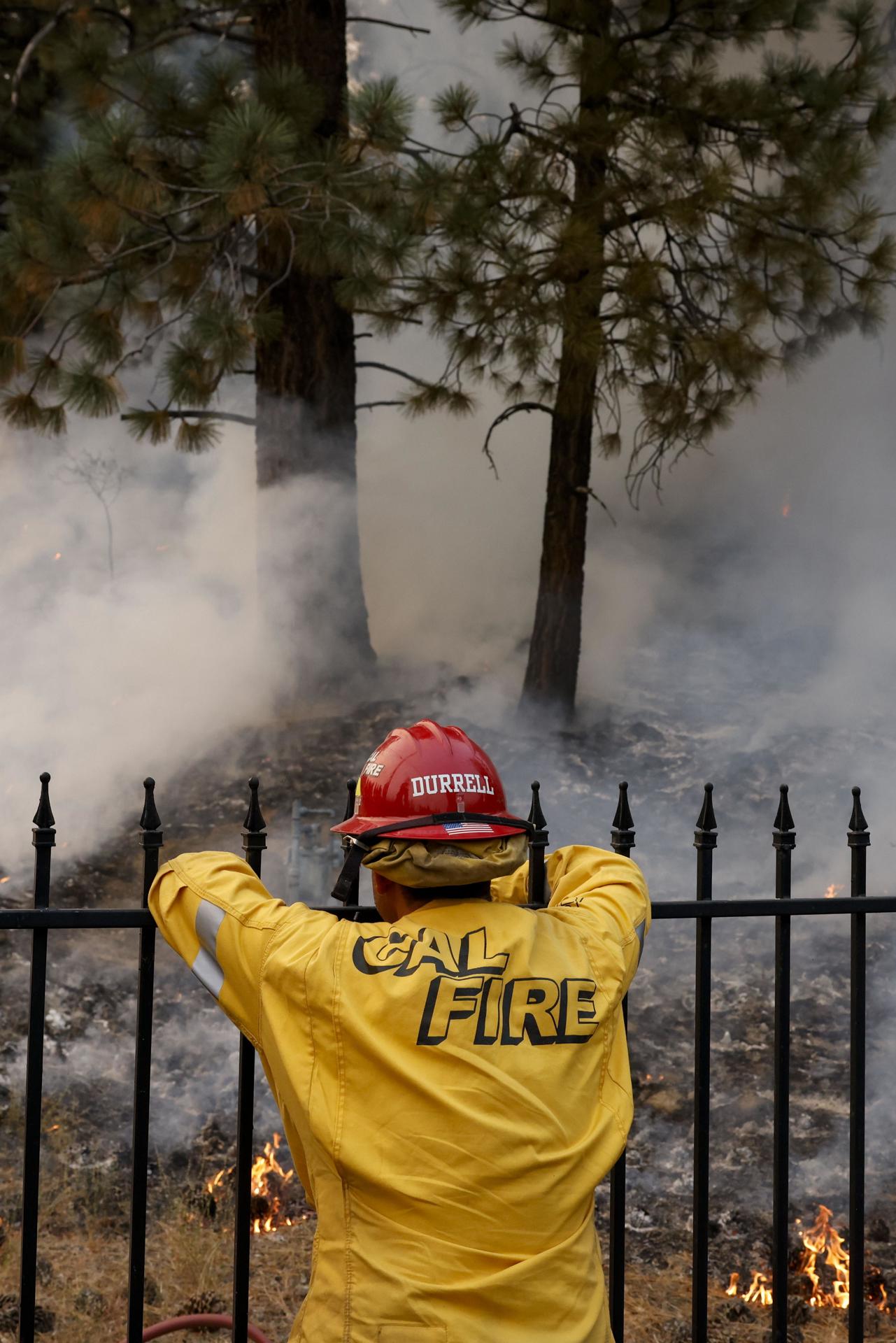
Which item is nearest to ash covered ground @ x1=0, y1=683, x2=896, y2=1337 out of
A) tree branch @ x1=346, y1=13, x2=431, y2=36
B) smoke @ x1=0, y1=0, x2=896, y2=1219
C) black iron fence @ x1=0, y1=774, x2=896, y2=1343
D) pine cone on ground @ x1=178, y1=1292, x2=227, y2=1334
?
smoke @ x1=0, y1=0, x2=896, y2=1219

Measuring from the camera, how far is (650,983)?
6008mm

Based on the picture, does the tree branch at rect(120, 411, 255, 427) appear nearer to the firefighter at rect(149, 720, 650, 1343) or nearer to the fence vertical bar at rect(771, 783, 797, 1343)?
the fence vertical bar at rect(771, 783, 797, 1343)

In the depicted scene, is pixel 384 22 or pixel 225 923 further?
pixel 384 22

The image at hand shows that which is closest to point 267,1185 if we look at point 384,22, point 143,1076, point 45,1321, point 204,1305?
point 204,1305

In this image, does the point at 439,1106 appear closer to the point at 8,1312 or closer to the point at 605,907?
the point at 605,907

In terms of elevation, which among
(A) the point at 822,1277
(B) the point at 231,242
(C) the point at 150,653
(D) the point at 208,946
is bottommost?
(A) the point at 822,1277

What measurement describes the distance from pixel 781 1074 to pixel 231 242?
6293mm

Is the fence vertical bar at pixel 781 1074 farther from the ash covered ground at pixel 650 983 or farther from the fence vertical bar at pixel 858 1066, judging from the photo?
the ash covered ground at pixel 650 983

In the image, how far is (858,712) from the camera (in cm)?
884

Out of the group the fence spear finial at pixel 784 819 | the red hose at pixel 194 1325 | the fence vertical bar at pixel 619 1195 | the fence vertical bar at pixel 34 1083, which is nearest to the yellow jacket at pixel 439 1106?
the fence vertical bar at pixel 34 1083

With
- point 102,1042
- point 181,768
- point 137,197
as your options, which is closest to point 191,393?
point 137,197

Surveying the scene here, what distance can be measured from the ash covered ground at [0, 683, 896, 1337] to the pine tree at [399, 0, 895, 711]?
1945 millimetres

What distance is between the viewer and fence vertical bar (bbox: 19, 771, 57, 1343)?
211 centimetres

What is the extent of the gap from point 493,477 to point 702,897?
884cm
